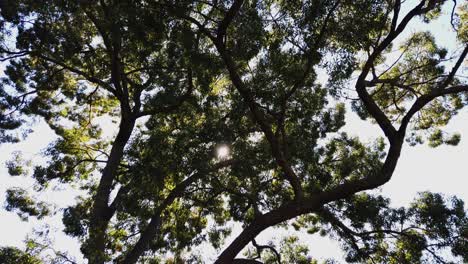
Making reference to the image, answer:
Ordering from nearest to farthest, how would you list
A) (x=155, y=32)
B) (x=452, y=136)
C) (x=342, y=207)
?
(x=155, y=32)
(x=342, y=207)
(x=452, y=136)

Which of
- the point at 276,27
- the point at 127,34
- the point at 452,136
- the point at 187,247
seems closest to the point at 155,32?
the point at 127,34

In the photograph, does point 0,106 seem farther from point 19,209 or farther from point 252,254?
point 252,254

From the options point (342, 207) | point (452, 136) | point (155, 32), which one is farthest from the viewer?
point (452, 136)

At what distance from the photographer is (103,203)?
29.1 feet

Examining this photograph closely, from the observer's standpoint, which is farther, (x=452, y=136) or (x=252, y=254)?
(x=452, y=136)

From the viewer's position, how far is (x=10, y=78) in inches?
397

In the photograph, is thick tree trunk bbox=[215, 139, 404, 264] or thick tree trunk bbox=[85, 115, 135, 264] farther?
thick tree trunk bbox=[85, 115, 135, 264]

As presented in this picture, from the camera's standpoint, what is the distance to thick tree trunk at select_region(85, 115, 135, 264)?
692 cm

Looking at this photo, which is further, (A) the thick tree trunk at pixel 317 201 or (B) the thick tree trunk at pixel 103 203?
(B) the thick tree trunk at pixel 103 203

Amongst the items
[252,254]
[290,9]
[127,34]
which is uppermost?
[290,9]

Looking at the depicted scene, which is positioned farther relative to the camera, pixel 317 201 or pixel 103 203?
pixel 103 203

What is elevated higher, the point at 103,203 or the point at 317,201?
the point at 103,203

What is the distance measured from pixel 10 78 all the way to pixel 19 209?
129 inches

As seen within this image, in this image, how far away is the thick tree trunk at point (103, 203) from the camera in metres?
6.92
